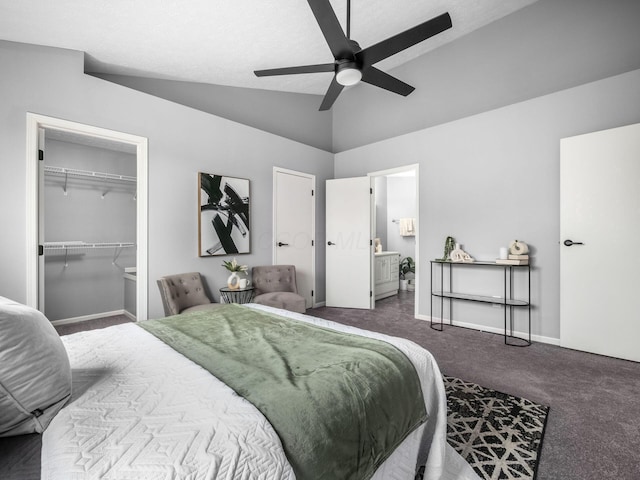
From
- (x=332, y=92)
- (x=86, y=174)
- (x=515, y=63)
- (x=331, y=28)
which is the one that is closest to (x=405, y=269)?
(x=515, y=63)

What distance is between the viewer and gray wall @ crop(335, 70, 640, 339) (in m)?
3.06

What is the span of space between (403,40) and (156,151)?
105 inches

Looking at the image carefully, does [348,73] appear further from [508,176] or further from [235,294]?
[235,294]

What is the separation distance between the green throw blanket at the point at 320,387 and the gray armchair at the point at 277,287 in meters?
1.99

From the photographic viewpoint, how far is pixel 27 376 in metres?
0.83

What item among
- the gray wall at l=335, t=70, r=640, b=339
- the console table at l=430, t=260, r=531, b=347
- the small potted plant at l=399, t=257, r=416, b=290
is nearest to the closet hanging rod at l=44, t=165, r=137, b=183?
the gray wall at l=335, t=70, r=640, b=339

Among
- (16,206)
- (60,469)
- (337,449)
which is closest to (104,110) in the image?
(16,206)

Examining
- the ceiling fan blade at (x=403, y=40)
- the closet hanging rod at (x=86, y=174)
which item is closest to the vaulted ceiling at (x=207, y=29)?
the ceiling fan blade at (x=403, y=40)

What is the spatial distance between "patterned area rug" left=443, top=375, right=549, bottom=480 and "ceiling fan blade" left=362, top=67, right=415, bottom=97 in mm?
2531

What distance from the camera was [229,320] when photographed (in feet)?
6.23

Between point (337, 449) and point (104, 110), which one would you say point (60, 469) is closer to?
point (337, 449)

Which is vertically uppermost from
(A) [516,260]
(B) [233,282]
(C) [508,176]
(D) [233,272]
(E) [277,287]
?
(C) [508,176]

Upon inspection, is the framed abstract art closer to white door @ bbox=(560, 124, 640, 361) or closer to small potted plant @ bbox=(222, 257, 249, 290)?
small potted plant @ bbox=(222, 257, 249, 290)

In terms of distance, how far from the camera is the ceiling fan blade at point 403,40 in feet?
6.45
